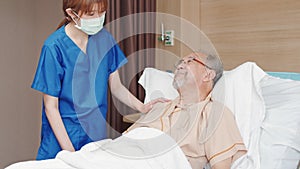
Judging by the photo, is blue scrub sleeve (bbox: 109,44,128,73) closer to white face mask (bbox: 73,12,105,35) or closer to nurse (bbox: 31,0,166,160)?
nurse (bbox: 31,0,166,160)

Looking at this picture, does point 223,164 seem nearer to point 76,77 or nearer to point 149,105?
point 149,105

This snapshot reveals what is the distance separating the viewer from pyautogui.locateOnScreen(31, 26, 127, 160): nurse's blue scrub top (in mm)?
1704

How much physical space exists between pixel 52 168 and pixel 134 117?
934mm

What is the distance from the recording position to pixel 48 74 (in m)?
1.70

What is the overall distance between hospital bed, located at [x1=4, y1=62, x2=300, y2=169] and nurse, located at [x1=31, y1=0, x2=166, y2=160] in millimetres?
213

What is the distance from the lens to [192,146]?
1.71 metres

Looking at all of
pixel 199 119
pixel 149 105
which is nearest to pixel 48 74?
pixel 149 105

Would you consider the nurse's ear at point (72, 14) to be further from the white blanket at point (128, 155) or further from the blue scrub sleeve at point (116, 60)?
the white blanket at point (128, 155)

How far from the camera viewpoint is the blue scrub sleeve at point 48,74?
5.53 ft

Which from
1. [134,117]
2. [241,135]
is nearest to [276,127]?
[241,135]

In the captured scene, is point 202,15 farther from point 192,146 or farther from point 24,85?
point 24,85

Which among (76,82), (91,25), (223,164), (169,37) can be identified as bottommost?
(223,164)

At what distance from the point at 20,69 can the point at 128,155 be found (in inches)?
77.3

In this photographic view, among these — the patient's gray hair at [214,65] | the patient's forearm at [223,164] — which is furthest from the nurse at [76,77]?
the patient's forearm at [223,164]
